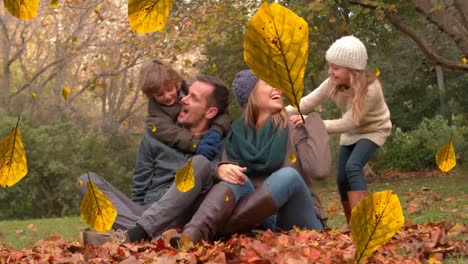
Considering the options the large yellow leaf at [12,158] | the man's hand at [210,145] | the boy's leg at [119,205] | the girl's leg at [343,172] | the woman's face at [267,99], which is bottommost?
the girl's leg at [343,172]

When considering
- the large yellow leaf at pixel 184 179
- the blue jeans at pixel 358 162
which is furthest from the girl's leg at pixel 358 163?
the large yellow leaf at pixel 184 179

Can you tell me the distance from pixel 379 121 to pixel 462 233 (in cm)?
146

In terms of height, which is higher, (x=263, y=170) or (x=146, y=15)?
(x=146, y=15)

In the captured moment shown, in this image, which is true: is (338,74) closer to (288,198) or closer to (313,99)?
(313,99)

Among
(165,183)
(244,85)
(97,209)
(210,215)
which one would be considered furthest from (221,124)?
(97,209)

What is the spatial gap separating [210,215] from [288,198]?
1.50 feet

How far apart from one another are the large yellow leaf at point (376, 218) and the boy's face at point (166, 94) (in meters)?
3.10

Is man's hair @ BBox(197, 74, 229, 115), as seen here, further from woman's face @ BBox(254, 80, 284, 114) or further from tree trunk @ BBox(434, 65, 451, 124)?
tree trunk @ BBox(434, 65, 451, 124)

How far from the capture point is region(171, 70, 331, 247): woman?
11.8ft

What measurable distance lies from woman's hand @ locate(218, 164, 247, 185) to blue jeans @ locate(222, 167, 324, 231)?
5cm

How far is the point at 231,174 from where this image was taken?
11.8 feet

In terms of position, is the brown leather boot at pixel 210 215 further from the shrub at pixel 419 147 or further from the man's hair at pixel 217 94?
the shrub at pixel 419 147

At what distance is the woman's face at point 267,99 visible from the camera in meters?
3.80

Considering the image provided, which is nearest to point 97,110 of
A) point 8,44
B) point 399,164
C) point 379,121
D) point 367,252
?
point 8,44
